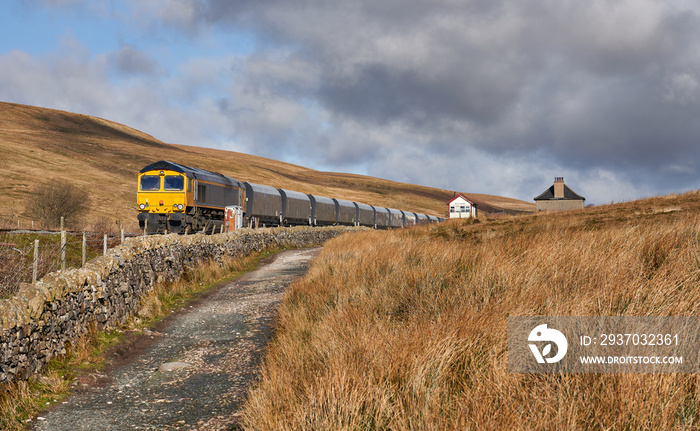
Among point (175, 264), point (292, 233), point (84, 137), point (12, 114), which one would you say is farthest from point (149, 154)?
point (175, 264)

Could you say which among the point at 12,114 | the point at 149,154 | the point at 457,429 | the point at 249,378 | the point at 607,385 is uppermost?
the point at 12,114

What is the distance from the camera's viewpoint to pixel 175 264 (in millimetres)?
15383

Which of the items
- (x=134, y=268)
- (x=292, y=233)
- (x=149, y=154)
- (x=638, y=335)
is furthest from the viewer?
(x=149, y=154)

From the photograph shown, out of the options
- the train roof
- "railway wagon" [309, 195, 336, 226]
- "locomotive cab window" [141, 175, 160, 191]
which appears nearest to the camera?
the train roof

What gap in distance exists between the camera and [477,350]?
4.66 m

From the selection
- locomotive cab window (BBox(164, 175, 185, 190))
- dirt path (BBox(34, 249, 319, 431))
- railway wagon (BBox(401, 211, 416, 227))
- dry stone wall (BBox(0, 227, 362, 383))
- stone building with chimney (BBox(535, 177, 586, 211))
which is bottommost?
dirt path (BBox(34, 249, 319, 431))

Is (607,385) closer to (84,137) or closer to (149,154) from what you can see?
(149,154)

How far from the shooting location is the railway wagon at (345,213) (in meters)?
50.7

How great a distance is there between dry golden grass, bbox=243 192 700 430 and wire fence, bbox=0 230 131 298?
496 centimetres

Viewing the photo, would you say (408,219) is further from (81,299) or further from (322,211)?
(81,299)

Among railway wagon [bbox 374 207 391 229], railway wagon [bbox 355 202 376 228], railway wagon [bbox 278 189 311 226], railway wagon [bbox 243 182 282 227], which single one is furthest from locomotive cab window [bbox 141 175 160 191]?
railway wagon [bbox 374 207 391 229]

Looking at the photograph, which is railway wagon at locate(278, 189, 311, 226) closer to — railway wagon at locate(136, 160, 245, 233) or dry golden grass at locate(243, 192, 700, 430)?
railway wagon at locate(136, 160, 245, 233)

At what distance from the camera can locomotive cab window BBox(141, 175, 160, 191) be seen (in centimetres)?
2829

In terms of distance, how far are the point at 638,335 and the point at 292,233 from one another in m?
30.9
